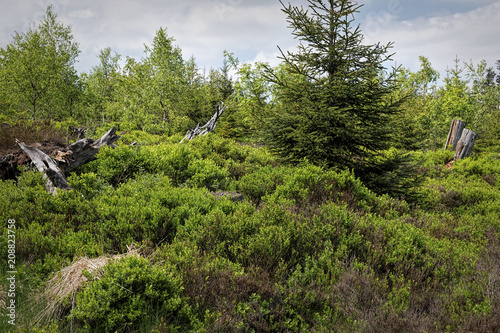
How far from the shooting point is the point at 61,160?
6250 millimetres

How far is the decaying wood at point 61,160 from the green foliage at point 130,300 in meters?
3.47

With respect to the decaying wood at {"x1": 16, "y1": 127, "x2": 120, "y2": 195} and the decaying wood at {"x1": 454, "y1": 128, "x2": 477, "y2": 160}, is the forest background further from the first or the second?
the decaying wood at {"x1": 454, "y1": 128, "x2": 477, "y2": 160}

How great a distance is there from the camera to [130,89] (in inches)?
907

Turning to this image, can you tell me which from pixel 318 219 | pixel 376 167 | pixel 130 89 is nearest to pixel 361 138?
pixel 376 167

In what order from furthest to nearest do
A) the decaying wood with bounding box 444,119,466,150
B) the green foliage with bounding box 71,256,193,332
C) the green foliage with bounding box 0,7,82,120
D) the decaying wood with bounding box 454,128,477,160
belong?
the green foliage with bounding box 0,7,82,120
the decaying wood with bounding box 444,119,466,150
the decaying wood with bounding box 454,128,477,160
the green foliage with bounding box 71,256,193,332

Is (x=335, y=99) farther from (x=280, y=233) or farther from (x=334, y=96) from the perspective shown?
(x=280, y=233)

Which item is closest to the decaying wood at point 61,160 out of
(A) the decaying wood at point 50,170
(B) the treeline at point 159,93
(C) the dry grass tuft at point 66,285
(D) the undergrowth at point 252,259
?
(A) the decaying wood at point 50,170

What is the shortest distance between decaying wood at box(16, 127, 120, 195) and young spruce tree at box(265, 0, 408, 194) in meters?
4.56

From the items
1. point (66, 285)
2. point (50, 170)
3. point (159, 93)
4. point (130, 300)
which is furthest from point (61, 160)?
point (159, 93)

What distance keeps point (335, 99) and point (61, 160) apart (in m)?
6.62

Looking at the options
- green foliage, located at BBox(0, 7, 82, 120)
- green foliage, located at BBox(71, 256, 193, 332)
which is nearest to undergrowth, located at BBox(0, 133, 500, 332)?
green foliage, located at BBox(71, 256, 193, 332)

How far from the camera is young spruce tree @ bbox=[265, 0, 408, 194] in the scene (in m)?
6.96

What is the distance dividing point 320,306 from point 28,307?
3.05 meters

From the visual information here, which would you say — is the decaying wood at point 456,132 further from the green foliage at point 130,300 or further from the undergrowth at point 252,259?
the green foliage at point 130,300
